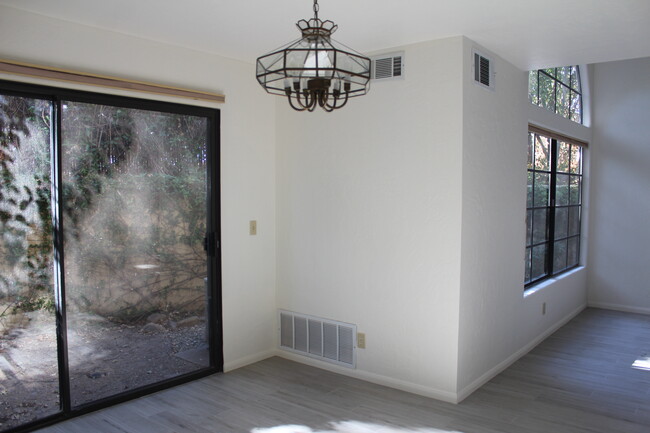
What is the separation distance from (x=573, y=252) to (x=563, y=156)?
120 cm

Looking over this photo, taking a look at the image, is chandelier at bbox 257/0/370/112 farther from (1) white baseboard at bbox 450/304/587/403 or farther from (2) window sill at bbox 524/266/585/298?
(2) window sill at bbox 524/266/585/298

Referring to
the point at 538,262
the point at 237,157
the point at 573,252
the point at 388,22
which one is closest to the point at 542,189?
the point at 538,262

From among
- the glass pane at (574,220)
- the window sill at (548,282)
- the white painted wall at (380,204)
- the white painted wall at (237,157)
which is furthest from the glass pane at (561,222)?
the white painted wall at (237,157)

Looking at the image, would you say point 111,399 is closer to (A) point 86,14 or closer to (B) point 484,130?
(A) point 86,14

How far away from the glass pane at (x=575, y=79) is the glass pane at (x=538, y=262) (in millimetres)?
1990

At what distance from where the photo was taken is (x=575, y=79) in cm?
589

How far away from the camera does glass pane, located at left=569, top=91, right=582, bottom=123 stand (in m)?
5.77

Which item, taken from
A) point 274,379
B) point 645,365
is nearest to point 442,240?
point 274,379

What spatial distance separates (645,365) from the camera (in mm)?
4172

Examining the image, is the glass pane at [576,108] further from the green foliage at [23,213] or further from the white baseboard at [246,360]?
the green foliage at [23,213]

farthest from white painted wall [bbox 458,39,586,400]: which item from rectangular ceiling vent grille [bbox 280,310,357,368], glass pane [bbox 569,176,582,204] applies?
glass pane [bbox 569,176,582,204]

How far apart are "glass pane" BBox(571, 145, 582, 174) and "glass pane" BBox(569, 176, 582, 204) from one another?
0.27 feet

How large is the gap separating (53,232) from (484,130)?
9.48ft

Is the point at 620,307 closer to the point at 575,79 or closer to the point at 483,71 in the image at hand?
the point at 575,79
